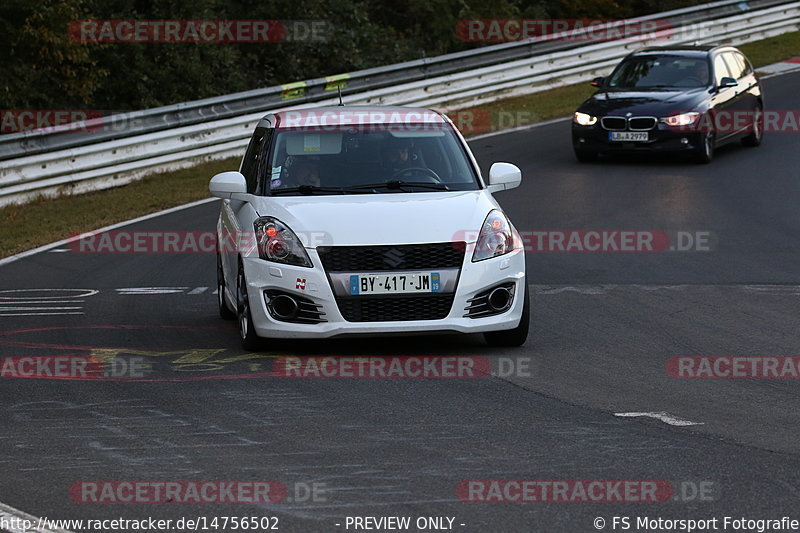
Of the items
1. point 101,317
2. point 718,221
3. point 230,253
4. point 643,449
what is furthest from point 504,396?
point 718,221

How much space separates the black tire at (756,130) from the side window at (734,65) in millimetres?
619

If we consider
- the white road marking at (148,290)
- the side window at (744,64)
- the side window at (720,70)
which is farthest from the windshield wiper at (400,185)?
the side window at (744,64)

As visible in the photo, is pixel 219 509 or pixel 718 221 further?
pixel 718 221

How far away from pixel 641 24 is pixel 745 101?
8.20 m

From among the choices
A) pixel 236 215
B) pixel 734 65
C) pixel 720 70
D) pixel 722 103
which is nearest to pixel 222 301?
pixel 236 215

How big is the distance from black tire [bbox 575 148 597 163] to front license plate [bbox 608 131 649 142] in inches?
17.9

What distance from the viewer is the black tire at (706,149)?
62.8 ft

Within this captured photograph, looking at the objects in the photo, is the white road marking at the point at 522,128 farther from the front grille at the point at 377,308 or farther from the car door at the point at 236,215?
the front grille at the point at 377,308

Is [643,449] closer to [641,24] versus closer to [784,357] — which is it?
[784,357]

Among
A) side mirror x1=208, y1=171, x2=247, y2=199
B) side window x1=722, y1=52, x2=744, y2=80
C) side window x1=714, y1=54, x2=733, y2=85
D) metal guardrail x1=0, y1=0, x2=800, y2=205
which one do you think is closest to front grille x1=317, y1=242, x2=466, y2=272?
side mirror x1=208, y1=171, x2=247, y2=199

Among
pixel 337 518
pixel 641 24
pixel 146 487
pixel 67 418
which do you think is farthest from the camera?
pixel 641 24

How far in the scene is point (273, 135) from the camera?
32.8 ft

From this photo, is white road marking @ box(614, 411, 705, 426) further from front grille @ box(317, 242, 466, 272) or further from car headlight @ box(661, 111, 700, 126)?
car headlight @ box(661, 111, 700, 126)

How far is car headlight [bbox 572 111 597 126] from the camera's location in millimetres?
19219
